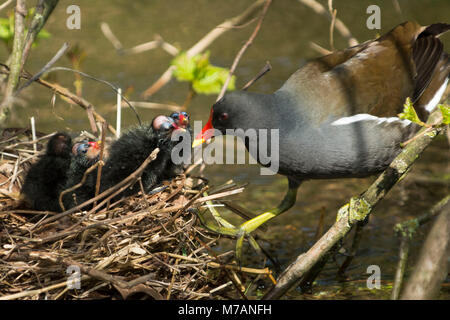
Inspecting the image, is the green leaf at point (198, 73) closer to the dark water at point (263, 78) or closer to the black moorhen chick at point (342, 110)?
the black moorhen chick at point (342, 110)

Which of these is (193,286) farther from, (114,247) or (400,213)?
(400,213)

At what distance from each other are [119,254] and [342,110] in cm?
126

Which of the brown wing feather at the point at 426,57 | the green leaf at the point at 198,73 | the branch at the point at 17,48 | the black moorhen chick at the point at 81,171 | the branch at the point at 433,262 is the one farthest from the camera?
the brown wing feather at the point at 426,57

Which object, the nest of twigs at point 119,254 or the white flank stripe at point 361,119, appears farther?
the white flank stripe at point 361,119

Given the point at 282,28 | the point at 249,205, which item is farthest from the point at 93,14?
the point at 249,205

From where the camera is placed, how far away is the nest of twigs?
2395 mm

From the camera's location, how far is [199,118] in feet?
17.6

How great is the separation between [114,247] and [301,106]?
111 centimetres

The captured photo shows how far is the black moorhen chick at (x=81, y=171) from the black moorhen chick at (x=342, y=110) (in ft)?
1.71

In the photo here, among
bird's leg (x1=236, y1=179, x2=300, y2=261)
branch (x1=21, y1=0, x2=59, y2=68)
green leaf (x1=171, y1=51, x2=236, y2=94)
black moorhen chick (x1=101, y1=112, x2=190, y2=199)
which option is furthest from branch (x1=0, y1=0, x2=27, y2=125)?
bird's leg (x1=236, y1=179, x2=300, y2=261)

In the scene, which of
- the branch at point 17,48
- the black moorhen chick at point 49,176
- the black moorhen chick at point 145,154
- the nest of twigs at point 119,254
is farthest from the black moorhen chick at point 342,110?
the branch at point 17,48

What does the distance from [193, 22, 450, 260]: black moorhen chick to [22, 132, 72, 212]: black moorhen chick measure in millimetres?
663

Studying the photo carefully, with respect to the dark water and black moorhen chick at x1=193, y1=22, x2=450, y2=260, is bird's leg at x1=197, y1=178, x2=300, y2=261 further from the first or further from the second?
the dark water

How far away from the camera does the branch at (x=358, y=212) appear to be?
7.76ft
